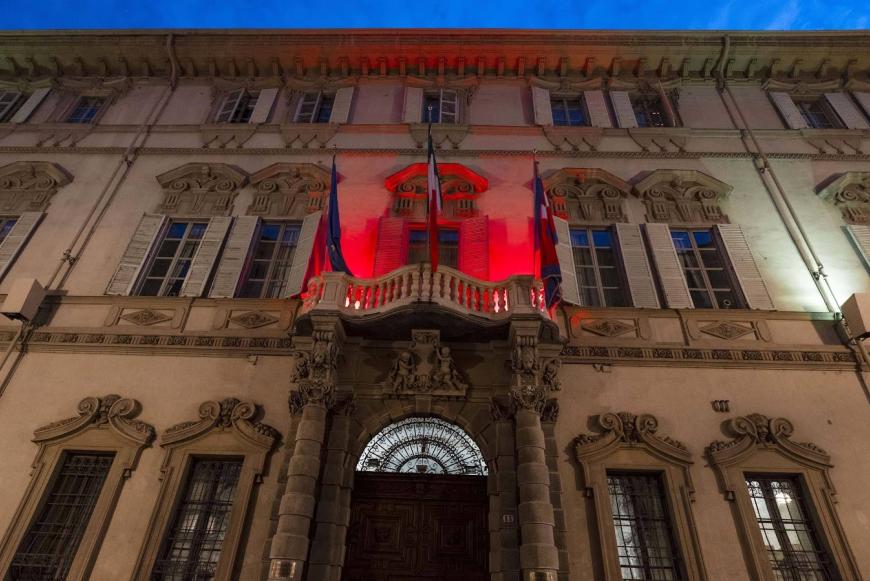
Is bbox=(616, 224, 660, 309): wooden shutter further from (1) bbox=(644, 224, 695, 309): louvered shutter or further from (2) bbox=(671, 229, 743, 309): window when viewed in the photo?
(2) bbox=(671, 229, 743, 309): window

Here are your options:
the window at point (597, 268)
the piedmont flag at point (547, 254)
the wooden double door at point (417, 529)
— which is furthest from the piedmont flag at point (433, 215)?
the wooden double door at point (417, 529)

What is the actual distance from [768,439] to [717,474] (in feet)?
3.40

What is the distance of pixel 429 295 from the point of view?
8117 mm

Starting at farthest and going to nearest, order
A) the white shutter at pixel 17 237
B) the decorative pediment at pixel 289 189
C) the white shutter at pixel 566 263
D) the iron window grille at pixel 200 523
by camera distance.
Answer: the decorative pediment at pixel 289 189, the white shutter at pixel 17 237, the white shutter at pixel 566 263, the iron window grille at pixel 200 523

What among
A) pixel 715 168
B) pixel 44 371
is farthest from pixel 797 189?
pixel 44 371

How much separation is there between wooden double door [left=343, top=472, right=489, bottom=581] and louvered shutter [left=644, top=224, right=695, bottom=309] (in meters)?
4.95

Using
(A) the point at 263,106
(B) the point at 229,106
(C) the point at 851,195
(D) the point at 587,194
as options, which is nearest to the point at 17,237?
(B) the point at 229,106

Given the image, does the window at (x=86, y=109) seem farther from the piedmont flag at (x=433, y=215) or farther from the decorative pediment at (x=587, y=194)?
the decorative pediment at (x=587, y=194)

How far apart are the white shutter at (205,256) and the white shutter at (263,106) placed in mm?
3638

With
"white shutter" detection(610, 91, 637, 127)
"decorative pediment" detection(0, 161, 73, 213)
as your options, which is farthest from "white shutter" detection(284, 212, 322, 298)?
"white shutter" detection(610, 91, 637, 127)

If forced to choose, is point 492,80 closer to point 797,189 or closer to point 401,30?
point 401,30

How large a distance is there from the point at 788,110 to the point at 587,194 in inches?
253

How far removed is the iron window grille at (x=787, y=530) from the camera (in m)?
7.27

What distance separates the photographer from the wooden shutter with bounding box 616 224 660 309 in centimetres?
988
